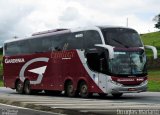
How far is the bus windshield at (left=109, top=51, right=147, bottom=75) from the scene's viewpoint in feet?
87.5

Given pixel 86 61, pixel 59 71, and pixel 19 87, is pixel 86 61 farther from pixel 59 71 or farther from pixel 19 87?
pixel 19 87

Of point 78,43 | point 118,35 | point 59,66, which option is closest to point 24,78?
point 59,66

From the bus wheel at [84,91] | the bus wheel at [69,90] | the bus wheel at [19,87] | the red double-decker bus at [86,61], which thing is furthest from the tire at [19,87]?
the bus wheel at [84,91]

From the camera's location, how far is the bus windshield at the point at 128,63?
26.7 meters

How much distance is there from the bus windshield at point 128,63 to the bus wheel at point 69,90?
4.03 metres

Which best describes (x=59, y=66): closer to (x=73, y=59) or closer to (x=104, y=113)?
(x=73, y=59)

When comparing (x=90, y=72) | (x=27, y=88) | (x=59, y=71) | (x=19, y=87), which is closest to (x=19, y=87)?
(x=19, y=87)

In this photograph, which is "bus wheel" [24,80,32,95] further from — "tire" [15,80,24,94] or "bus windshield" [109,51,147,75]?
"bus windshield" [109,51,147,75]

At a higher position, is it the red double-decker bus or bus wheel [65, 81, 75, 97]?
the red double-decker bus

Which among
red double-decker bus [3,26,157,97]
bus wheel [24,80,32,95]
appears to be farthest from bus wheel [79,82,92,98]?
bus wheel [24,80,32,95]

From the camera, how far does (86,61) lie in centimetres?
2820

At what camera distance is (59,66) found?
102 feet

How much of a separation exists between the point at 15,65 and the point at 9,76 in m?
1.58

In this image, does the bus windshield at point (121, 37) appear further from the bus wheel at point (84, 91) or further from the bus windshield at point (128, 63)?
the bus wheel at point (84, 91)
